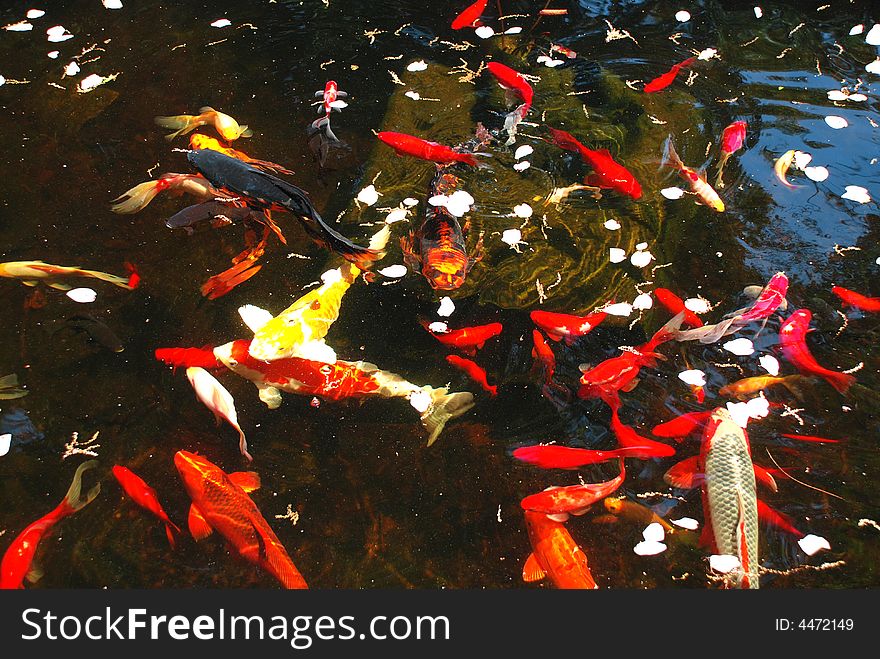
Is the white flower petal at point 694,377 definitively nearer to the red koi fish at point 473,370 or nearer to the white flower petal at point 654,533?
the white flower petal at point 654,533

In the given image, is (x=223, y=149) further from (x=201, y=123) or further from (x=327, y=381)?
(x=327, y=381)

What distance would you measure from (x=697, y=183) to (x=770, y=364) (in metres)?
1.27

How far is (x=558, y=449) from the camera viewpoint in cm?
288

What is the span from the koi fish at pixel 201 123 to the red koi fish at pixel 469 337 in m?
2.02

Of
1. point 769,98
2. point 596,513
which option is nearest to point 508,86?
point 769,98

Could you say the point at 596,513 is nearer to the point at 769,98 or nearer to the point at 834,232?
the point at 834,232

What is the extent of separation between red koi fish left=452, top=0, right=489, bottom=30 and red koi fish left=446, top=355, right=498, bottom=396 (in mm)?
2949

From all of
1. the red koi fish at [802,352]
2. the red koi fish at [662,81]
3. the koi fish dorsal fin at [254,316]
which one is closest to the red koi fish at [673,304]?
the red koi fish at [802,352]

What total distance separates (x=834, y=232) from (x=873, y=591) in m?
2.01

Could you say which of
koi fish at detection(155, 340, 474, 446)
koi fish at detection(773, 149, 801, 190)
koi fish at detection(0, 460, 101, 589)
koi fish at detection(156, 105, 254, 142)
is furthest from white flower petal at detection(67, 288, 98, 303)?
koi fish at detection(773, 149, 801, 190)

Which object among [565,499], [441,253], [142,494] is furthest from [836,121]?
[142,494]

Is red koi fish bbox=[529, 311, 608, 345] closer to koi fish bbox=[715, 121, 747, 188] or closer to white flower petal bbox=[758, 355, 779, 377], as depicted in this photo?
white flower petal bbox=[758, 355, 779, 377]

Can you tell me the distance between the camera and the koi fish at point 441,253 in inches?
135

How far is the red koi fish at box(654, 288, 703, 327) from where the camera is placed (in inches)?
131
